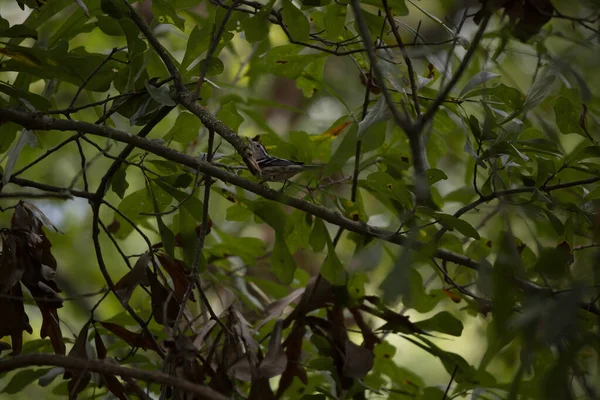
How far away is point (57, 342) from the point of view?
1412 millimetres

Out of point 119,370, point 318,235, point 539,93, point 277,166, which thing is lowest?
point 119,370

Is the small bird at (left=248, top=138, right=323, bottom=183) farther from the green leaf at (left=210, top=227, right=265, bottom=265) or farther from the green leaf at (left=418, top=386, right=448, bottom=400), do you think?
the green leaf at (left=418, top=386, right=448, bottom=400)

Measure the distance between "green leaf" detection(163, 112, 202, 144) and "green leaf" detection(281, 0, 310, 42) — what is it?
330 millimetres

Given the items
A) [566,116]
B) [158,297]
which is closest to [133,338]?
[158,297]

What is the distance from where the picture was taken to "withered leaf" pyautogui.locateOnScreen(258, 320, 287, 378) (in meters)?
1.39

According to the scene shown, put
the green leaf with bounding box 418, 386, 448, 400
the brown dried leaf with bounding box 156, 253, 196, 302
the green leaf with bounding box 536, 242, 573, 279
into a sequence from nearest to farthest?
the green leaf with bounding box 536, 242, 573, 279 < the brown dried leaf with bounding box 156, 253, 196, 302 < the green leaf with bounding box 418, 386, 448, 400

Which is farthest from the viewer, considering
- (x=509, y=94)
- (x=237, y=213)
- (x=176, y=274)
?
(x=237, y=213)

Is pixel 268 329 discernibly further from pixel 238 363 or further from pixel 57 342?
pixel 57 342

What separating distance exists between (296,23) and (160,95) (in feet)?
0.98

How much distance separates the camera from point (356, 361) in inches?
60.0

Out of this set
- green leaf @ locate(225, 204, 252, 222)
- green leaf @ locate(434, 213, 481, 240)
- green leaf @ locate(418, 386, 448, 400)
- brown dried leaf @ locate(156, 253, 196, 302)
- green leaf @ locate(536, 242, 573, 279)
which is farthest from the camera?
green leaf @ locate(225, 204, 252, 222)

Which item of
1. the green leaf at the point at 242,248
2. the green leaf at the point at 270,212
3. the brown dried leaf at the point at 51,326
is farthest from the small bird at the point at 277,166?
the brown dried leaf at the point at 51,326

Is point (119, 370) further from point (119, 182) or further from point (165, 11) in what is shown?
point (165, 11)

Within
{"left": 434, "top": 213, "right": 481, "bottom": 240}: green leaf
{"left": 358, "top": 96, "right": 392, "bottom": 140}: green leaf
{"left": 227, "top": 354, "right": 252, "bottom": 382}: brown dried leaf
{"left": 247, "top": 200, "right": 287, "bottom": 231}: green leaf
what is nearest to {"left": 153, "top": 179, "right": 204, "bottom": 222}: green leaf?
{"left": 247, "top": 200, "right": 287, "bottom": 231}: green leaf
